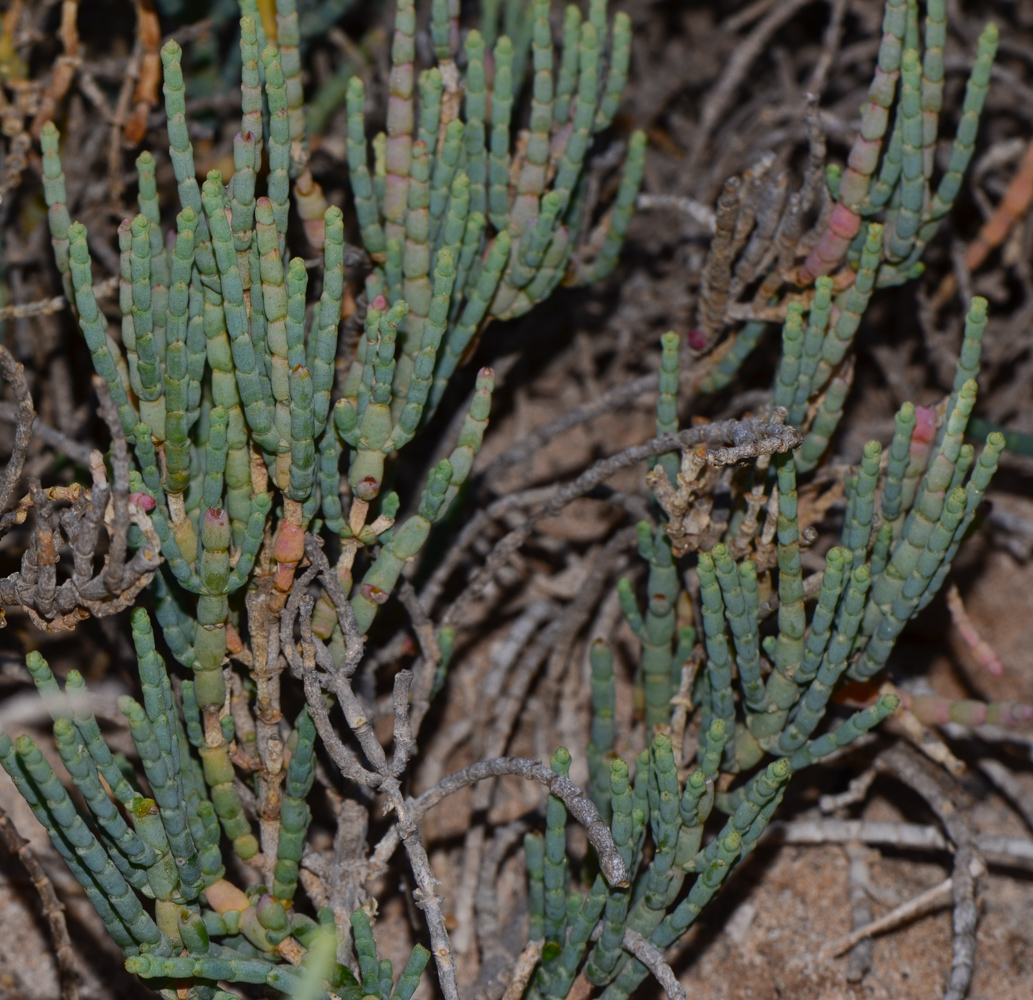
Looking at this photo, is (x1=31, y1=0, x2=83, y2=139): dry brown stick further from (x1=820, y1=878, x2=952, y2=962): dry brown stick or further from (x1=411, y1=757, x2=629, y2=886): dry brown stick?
(x1=820, y1=878, x2=952, y2=962): dry brown stick

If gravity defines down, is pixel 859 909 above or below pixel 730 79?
below

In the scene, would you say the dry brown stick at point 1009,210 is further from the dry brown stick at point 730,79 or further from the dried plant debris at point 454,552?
the dry brown stick at point 730,79

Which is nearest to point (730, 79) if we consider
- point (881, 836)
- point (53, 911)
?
point (881, 836)

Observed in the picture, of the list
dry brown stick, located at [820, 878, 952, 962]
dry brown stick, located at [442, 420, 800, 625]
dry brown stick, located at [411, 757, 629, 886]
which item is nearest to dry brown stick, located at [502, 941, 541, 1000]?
dry brown stick, located at [411, 757, 629, 886]

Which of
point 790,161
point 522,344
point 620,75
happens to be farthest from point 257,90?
point 790,161

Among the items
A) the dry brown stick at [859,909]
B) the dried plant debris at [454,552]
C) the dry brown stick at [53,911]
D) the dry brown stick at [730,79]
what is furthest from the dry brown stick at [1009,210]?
the dry brown stick at [53,911]

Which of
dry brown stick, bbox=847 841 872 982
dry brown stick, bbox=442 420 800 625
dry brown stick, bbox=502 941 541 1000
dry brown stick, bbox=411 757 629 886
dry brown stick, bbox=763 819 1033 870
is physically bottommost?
dry brown stick, bbox=847 841 872 982

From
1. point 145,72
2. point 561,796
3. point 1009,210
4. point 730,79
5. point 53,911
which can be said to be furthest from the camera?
point 730,79

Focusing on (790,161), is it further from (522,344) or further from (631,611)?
(631,611)

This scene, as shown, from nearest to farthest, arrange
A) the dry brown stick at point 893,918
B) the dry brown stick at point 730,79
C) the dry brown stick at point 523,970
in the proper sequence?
the dry brown stick at point 523,970 → the dry brown stick at point 893,918 → the dry brown stick at point 730,79

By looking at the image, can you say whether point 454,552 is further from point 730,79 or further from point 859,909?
point 730,79

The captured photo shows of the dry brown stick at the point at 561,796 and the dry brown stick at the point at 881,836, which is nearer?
the dry brown stick at the point at 561,796

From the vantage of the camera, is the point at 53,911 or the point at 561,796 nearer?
the point at 561,796
